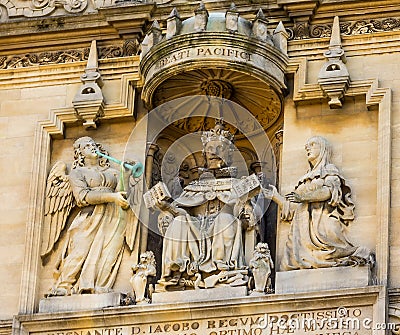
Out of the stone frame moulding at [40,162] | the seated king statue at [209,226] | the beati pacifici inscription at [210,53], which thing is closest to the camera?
the seated king statue at [209,226]

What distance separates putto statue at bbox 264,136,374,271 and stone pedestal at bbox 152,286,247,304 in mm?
574

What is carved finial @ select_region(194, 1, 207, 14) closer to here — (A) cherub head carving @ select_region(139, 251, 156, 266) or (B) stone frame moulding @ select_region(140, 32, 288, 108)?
(B) stone frame moulding @ select_region(140, 32, 288, 108)

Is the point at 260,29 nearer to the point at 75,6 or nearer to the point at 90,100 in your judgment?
the point at 90,100

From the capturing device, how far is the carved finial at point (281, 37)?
25547 millimetres

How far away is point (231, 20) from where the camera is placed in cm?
2539

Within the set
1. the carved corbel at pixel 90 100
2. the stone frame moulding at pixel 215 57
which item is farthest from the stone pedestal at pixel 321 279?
the carved corbel at pixel 90 100

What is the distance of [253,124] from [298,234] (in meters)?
1.92

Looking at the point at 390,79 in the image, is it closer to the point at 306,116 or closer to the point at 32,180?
the point at 306,116

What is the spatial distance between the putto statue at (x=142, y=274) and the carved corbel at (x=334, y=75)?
2.59 metres

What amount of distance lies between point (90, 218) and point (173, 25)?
91.2 inches

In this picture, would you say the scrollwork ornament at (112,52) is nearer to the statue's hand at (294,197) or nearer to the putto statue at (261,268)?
the statue's hand at (294,197)

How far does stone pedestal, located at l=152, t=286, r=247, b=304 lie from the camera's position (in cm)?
2419

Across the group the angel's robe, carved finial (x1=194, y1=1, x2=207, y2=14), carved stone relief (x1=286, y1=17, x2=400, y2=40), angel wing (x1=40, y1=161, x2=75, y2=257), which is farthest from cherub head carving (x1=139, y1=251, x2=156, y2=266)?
carved stone relief (x1=286, y1=17, x2=400, y2=40)

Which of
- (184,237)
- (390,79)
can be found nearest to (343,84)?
(390,79)
